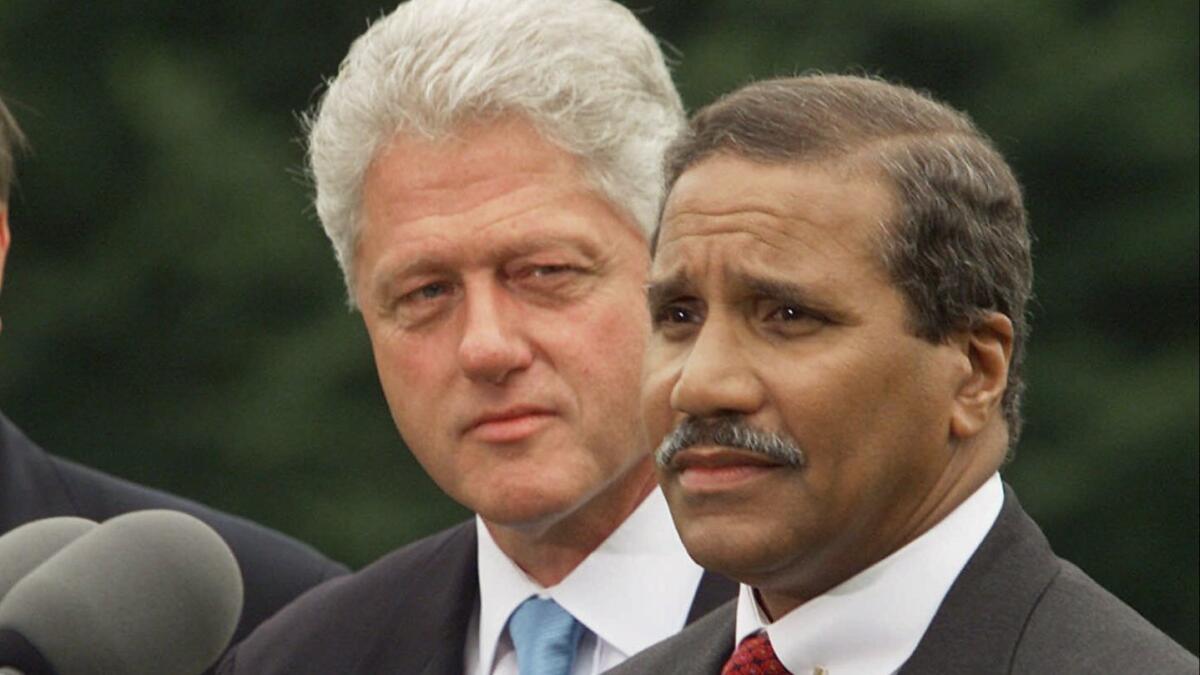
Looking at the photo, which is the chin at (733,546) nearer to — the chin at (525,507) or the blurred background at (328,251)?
the chin at (525,507)

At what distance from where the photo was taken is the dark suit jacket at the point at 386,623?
4988 mm

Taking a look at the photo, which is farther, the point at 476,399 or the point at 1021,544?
the point at 476,399

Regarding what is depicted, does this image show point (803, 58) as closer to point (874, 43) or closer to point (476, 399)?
point (874, 43)

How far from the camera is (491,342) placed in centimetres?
473

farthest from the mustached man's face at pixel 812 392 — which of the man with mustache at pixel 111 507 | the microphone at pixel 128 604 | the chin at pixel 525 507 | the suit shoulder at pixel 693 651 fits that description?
the man with mustache at pixel 111 507

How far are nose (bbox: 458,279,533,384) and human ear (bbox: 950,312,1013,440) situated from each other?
1.07 metres

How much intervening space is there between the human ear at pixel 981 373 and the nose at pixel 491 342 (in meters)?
1.07

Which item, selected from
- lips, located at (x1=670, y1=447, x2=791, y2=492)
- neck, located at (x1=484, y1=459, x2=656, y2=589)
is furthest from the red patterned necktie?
neck, located at (x1=484, y1=459, x2=656, y2=589)

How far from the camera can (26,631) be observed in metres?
3.20

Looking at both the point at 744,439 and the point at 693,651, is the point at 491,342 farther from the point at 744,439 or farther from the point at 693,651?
the point at 744,439

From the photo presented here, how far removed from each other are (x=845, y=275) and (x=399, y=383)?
4.14ft

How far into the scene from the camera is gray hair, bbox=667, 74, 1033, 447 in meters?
3.78

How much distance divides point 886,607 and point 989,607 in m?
0.13

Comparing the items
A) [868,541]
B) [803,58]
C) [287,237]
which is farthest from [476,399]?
[287,237]
